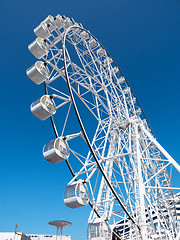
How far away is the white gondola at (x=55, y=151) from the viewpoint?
7.98 metres

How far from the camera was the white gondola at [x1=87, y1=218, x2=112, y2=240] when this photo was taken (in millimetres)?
7242

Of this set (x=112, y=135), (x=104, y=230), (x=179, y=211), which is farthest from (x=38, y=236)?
(x=104, y=230)

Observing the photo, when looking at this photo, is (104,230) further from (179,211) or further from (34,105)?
(179,211)

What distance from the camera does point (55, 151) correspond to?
7.91m

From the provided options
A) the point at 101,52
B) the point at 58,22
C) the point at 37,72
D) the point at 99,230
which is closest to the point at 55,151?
the point at 99,230

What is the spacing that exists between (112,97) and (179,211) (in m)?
40.6

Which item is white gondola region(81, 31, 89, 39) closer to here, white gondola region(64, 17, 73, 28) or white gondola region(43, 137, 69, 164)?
white gondola region(64, 17, 73, 28)

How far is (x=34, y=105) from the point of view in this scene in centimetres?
866

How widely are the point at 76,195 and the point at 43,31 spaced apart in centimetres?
773

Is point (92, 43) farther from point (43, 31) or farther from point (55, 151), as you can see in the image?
point (55, 151)

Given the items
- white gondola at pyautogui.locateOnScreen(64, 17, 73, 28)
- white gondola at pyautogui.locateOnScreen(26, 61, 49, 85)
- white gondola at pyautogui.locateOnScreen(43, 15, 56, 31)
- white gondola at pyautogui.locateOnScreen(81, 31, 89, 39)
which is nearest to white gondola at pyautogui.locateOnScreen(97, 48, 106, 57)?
white gondola at pyautogui.locateOnScreen(81, 31, 89, 39)

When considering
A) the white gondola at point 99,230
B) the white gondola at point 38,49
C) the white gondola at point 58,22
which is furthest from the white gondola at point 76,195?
the white gondola at point 58,22

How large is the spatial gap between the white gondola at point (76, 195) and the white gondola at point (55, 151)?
1.12 m

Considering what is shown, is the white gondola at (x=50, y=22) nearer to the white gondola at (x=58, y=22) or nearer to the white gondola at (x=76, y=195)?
the white gondola at (x=58, y=22)
